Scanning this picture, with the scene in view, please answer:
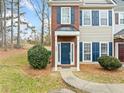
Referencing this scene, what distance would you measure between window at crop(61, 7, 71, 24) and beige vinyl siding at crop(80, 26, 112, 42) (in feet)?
7.19

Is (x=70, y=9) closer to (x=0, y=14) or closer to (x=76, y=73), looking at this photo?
(x=76, y=73)

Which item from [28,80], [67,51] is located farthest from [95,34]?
[28,80]

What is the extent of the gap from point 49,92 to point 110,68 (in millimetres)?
8009

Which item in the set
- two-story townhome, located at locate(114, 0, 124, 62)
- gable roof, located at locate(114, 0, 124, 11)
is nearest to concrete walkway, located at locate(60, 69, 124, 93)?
two-story townhome, located at locate(114, 0, 124, 62)

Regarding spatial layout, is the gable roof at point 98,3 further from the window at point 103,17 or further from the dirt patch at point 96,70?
the dirt patch at point 96,70

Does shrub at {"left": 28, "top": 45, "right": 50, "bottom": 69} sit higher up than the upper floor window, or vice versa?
the upper floor window

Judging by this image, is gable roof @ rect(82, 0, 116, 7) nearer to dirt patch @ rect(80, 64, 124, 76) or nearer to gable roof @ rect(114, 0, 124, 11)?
gable roof @ rect(114, 0, 124, 11)

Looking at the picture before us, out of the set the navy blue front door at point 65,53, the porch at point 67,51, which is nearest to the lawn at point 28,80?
the porch at point 67,51

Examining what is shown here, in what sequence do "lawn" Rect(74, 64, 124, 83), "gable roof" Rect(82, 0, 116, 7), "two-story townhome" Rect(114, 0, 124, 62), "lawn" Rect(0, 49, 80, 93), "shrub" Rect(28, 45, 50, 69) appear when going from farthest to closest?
1. "two-story townhome" Rect(114, 0, 124, 62)
2. "gable roof" Rect(82, 0, 116, 7)
3. "shrub" Rect(28, 45, 50, 69)
4. "lawn" Rect(74, 64, 124, 83)
5. "lawn" Rect(0, 49, 80, 93)

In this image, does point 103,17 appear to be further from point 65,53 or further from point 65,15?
point 65,53

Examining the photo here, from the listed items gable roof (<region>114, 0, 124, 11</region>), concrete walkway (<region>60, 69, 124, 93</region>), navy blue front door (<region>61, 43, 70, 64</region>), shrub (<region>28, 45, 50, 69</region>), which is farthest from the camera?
Answer: gable roof (<region>114, 0, 124, 11</region>)

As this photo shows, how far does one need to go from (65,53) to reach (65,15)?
3.46 metres

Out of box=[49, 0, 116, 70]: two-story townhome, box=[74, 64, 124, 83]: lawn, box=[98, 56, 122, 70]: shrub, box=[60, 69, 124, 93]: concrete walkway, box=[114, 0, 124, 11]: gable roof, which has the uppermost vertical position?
box=[114, 0, 124, 11]: gable roof

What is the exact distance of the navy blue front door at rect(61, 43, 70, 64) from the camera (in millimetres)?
25672
